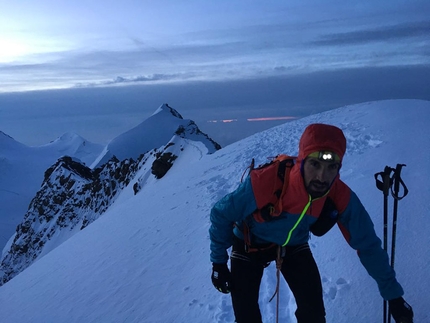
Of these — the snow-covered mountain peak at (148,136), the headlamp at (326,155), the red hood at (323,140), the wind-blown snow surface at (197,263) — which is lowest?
the wind-blown snow surface at (197,263)

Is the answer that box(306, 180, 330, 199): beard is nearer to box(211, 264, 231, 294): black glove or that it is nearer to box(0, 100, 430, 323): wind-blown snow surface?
box(211, 264, 231, 294): black glove

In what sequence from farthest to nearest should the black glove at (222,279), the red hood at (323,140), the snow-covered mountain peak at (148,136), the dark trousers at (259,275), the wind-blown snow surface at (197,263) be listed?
the snow-covered mountain peak at (148,136)
the wind-blown snow surface at (197,263)
the black glove at (222,279)
the dark trousers at (259,275)
the red hood at (323,140)

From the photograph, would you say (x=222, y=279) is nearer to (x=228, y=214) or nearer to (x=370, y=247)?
(x=228, y=214)

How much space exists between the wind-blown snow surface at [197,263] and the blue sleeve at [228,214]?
180cm

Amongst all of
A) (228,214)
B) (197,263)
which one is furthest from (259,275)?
(197,263)

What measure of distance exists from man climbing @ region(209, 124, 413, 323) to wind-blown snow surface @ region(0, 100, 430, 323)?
1.23 meters

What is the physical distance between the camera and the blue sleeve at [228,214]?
129 inches

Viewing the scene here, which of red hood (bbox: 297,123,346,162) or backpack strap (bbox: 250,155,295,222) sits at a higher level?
red hood (bbox: 297,123,346,162)

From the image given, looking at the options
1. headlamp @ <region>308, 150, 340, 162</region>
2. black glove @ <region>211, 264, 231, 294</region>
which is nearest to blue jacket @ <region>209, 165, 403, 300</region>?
headlamp @ <region>308, 150, 340, 162</region>

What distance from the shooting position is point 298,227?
3449 millimetres

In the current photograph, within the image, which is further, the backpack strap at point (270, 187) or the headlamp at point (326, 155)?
the backpack strap at point (270, 187)

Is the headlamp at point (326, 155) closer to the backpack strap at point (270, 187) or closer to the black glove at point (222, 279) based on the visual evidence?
the backpack strap at point (270, 187)

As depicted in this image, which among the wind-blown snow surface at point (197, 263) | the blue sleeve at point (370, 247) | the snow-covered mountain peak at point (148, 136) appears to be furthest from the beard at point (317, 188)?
the snow-covered mountain peak at point (148, 136)

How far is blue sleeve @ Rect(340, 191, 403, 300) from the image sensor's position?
10.6ft
